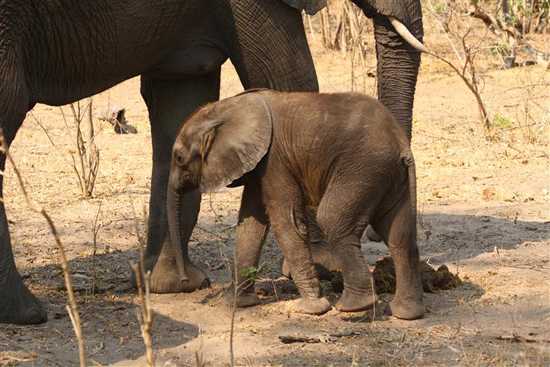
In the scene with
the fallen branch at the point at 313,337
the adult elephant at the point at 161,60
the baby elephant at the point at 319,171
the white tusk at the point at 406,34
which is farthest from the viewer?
the white tusk at the point at 406,34

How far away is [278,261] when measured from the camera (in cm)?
644

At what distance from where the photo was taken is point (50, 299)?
5637 mm

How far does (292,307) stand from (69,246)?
6.08 ft

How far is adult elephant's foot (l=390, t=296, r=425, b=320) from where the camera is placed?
5.14 m

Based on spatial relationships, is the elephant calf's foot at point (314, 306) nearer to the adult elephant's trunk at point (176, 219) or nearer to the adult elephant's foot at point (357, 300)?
the adult elephant's foot at point (357, 300)

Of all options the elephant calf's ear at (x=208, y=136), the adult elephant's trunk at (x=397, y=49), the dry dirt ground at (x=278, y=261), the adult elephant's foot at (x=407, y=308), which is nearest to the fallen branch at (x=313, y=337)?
the dry dirt ground at (x=278, y=261)

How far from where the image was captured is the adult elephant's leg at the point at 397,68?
5.71 m

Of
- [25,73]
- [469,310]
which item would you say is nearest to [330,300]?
[469,310]

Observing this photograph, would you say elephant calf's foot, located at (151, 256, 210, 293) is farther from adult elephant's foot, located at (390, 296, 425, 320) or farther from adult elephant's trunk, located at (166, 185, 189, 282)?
adult elephant's foot, located at (390, 296, 425, 320)

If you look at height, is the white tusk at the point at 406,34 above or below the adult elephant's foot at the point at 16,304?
above

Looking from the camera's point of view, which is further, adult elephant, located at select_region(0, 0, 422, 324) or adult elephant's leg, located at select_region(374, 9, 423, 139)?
adult elephant's leg, located at select_region(374, 9, 423, 139)

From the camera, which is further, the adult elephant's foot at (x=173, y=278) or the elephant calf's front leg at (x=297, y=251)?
the adult elephant's foot at (x=173, y=278)

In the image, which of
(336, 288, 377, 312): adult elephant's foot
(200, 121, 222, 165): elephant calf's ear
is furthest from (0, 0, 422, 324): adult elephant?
(336, 288, 377, 312): adult elephant's foot

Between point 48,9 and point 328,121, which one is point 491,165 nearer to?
point 328,121
